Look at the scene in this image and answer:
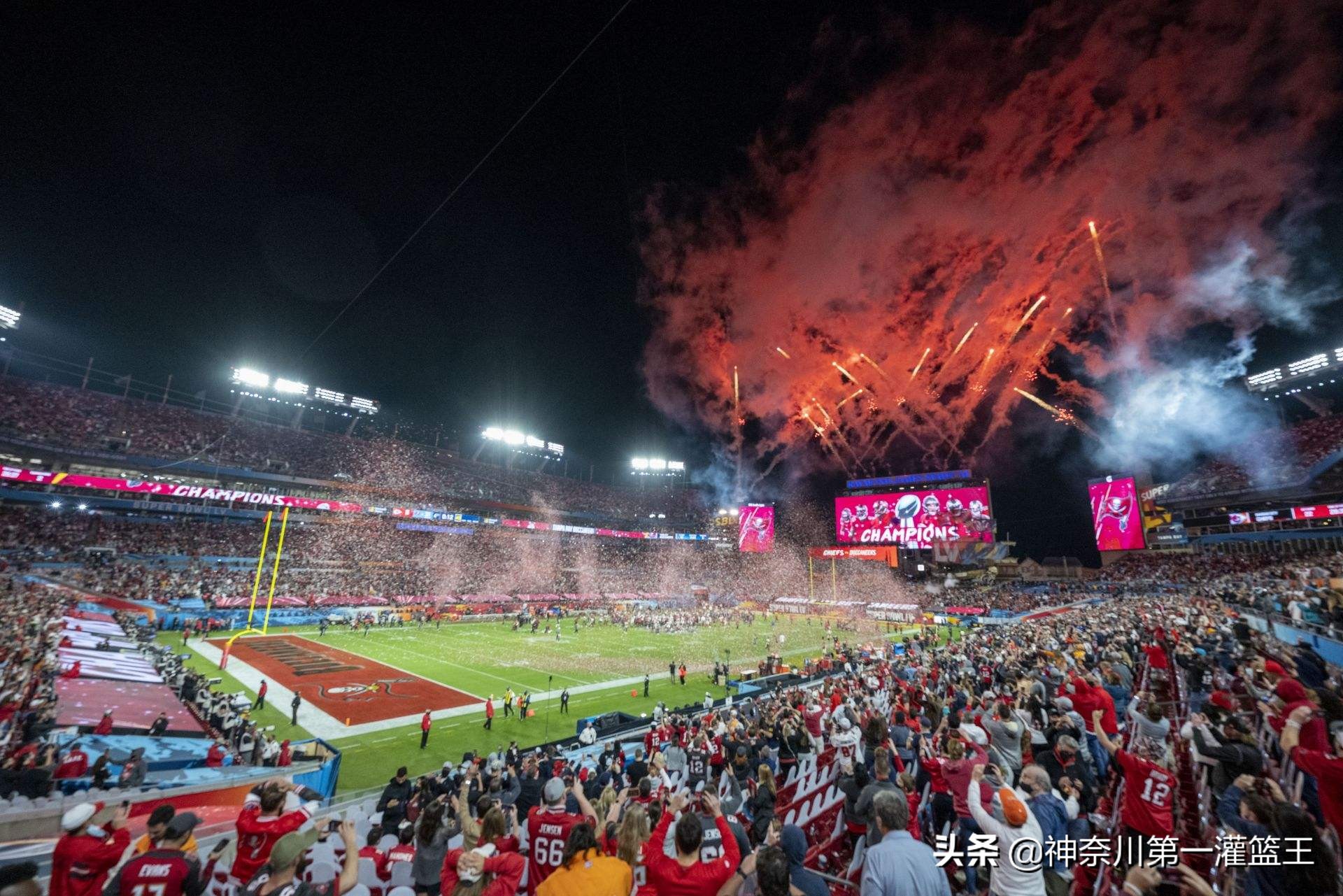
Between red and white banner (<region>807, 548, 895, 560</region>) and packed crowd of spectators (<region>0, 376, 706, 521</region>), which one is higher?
packed crowd of spectators (<region>0, 376, 706, 521</region>)

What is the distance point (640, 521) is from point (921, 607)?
42232 millimetres

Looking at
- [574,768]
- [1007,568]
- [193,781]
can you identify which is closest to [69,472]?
[193,781]

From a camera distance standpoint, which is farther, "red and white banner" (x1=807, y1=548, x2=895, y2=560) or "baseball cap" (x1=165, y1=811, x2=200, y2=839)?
"red and white banner" (x1=807, y1=548, x2=895, y2=560)

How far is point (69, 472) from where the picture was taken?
127 ft

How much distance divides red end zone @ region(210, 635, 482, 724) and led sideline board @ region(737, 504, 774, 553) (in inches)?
2038

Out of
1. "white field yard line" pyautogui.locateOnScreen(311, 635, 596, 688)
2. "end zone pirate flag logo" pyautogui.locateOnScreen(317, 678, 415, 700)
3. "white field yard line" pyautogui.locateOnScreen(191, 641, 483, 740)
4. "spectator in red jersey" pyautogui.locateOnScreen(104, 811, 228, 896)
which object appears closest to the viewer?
"spectator in red jersey" pyautogui.locateOnScreen(104, 811, 228, 896)

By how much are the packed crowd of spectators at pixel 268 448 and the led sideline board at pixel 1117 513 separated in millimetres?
56937

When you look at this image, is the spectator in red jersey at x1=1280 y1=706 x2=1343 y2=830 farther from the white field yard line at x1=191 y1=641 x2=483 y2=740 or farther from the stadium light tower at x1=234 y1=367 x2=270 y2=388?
the stadium light tower at x1=234 y1=367 x2=270 y2=388

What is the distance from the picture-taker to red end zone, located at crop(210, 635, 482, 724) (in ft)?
67.4

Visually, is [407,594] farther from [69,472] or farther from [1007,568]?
[1007,568]

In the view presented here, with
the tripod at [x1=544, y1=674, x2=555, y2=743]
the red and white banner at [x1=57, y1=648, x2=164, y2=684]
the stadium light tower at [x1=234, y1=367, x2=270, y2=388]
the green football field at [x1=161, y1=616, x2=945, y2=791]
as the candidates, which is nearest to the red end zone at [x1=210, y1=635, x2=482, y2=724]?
the green football field at [x1=161, y1=616, x2=945, y2=791]

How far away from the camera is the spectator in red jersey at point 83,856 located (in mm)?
3725

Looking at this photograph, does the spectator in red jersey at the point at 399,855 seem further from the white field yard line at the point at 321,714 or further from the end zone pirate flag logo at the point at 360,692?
the end zone pirate flag logo at the point at 360,692

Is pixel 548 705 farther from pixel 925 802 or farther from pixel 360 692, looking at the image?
pixel 925 802
